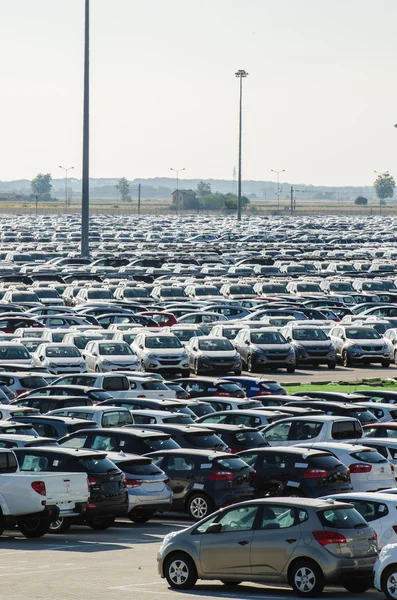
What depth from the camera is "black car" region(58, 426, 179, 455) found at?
25.0 metres

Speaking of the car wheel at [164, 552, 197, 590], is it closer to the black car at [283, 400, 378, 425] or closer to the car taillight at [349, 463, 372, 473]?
the car taillight at [349, 463, 372, 473]

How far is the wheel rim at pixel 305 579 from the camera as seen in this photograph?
56.6 ft

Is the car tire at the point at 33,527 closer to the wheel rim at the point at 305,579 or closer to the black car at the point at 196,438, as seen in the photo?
the black car at the point at 196,438

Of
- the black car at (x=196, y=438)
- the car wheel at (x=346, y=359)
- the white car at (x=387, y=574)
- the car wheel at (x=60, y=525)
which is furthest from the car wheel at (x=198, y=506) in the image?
the car wheel at (x=346, y=359)

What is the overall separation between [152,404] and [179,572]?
1205 centimetres

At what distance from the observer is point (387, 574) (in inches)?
667

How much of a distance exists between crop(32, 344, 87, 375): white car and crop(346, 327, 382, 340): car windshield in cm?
1106

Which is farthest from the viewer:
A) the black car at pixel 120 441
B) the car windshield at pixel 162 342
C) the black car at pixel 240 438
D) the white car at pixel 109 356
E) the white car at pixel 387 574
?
the car windshield at pixel 162 342

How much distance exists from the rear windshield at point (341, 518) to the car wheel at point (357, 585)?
0.66 meters

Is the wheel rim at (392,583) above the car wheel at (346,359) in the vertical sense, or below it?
above

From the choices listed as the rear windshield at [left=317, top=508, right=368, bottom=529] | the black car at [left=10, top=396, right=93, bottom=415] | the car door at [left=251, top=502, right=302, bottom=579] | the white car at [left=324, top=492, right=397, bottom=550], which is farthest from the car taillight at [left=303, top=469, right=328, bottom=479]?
the black car at [left=10, top=396, right=93, bottom=415]

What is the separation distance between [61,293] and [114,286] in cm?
254

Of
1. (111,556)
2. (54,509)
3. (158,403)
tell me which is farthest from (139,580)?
(158,403)

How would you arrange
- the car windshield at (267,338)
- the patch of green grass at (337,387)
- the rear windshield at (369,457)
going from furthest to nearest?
the car windshield at (267,338) → the patch of green grass at (337,387) → the rear windshield at (369,457)
